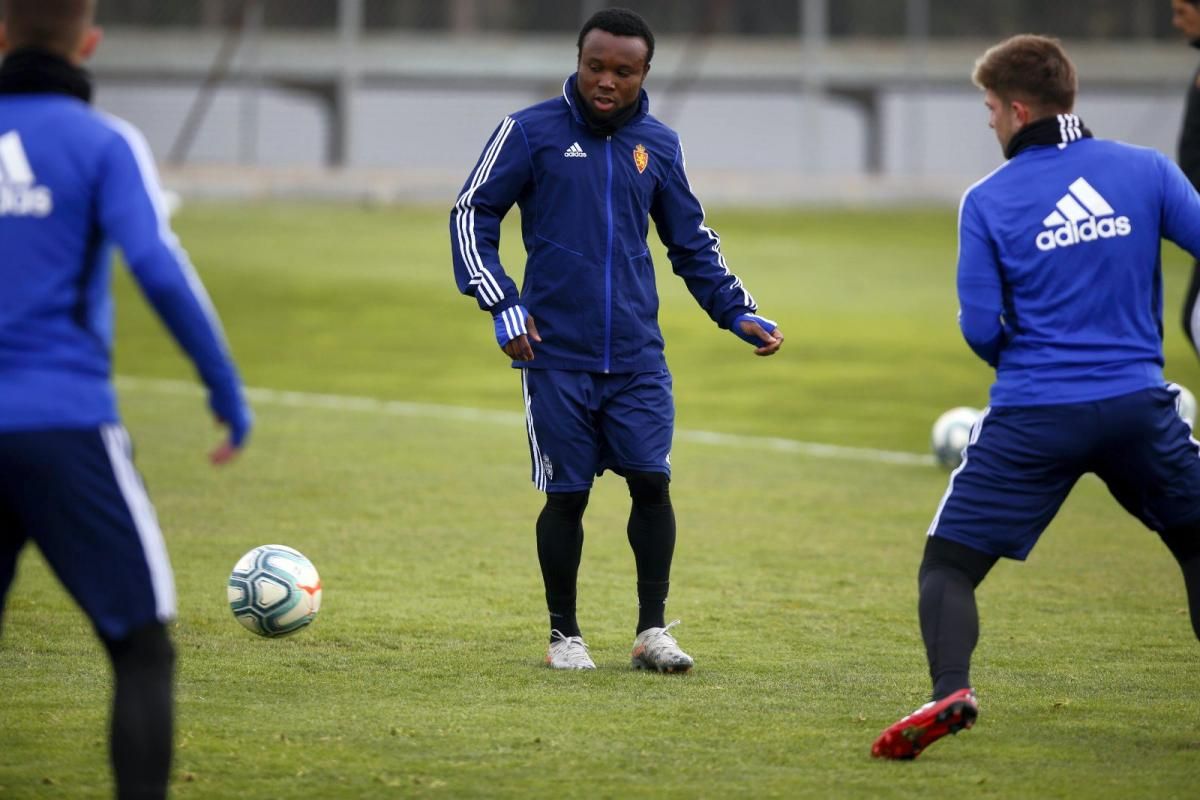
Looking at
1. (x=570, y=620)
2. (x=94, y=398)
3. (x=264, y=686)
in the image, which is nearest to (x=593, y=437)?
(x=570, y=620)

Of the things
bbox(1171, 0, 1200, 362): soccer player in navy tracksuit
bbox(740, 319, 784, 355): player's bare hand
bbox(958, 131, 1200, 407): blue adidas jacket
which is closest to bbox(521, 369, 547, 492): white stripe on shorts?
bbox(740, 319, 784, 355): player's bare hand

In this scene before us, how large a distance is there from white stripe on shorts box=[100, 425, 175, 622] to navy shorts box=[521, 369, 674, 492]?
239 centimetres

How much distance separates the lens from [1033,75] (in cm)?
501

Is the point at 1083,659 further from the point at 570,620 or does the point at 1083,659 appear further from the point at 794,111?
the point at 794,111

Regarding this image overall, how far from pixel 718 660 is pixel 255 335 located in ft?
47.6

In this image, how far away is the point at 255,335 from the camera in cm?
2028

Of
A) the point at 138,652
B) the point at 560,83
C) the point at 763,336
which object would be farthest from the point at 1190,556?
the point at 560,83

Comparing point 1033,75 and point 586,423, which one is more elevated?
point 1033,75

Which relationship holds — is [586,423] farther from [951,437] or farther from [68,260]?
[951,437]

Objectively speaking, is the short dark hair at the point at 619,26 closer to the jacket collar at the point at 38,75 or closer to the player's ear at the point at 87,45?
the player's ear at the point at 87,45

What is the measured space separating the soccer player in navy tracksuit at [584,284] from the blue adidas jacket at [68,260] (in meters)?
2.29

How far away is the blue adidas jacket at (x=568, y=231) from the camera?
6219 millimetres

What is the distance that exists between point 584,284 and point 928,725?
81.4 inches

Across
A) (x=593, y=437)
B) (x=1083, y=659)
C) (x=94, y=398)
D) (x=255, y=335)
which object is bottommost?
(x=255, y=335)
